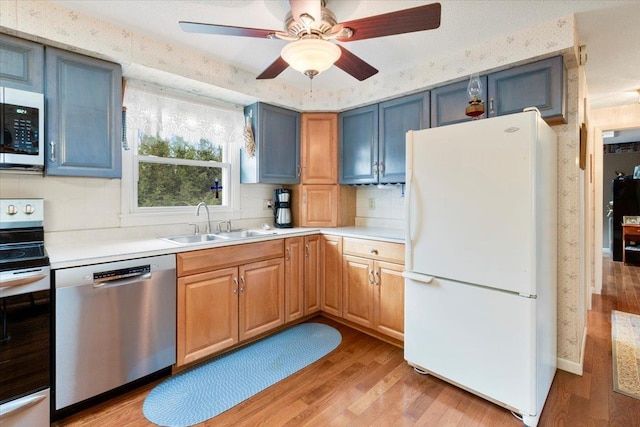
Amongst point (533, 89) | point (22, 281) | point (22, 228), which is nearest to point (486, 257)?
point (533, 89)

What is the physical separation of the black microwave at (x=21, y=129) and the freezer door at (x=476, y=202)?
2.23 meters

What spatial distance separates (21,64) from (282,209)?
2113 mm

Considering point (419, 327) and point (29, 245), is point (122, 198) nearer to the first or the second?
point (29, 245)

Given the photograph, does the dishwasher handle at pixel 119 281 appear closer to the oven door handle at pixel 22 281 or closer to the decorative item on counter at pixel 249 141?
the oven door handle at pixel 22 281

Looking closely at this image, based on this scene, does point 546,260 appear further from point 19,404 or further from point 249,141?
point 19,404

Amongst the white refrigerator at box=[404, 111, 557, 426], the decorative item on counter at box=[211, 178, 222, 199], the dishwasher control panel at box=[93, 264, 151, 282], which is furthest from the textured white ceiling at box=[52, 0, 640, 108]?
the dishwasher control panel at box=[93, 264, 151, 282]

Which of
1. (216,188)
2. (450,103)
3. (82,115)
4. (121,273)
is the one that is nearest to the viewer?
(121,273)

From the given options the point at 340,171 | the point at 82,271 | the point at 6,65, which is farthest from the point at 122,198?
the point at 340,171

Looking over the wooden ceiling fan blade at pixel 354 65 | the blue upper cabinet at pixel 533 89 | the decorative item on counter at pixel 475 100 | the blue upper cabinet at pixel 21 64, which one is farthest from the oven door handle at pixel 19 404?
the blue upper cabinet at pixel 533 89

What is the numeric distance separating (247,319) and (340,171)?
170 cm

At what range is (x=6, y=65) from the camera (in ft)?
5.69

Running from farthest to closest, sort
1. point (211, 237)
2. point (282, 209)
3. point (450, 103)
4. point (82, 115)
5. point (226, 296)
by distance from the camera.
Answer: point (282, 209) → point (211, 237) → point (450, 103) → point (226, 296) → point (82, 115)

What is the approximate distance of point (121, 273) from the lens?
6.04 feet

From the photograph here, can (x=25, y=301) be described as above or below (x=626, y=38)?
below
